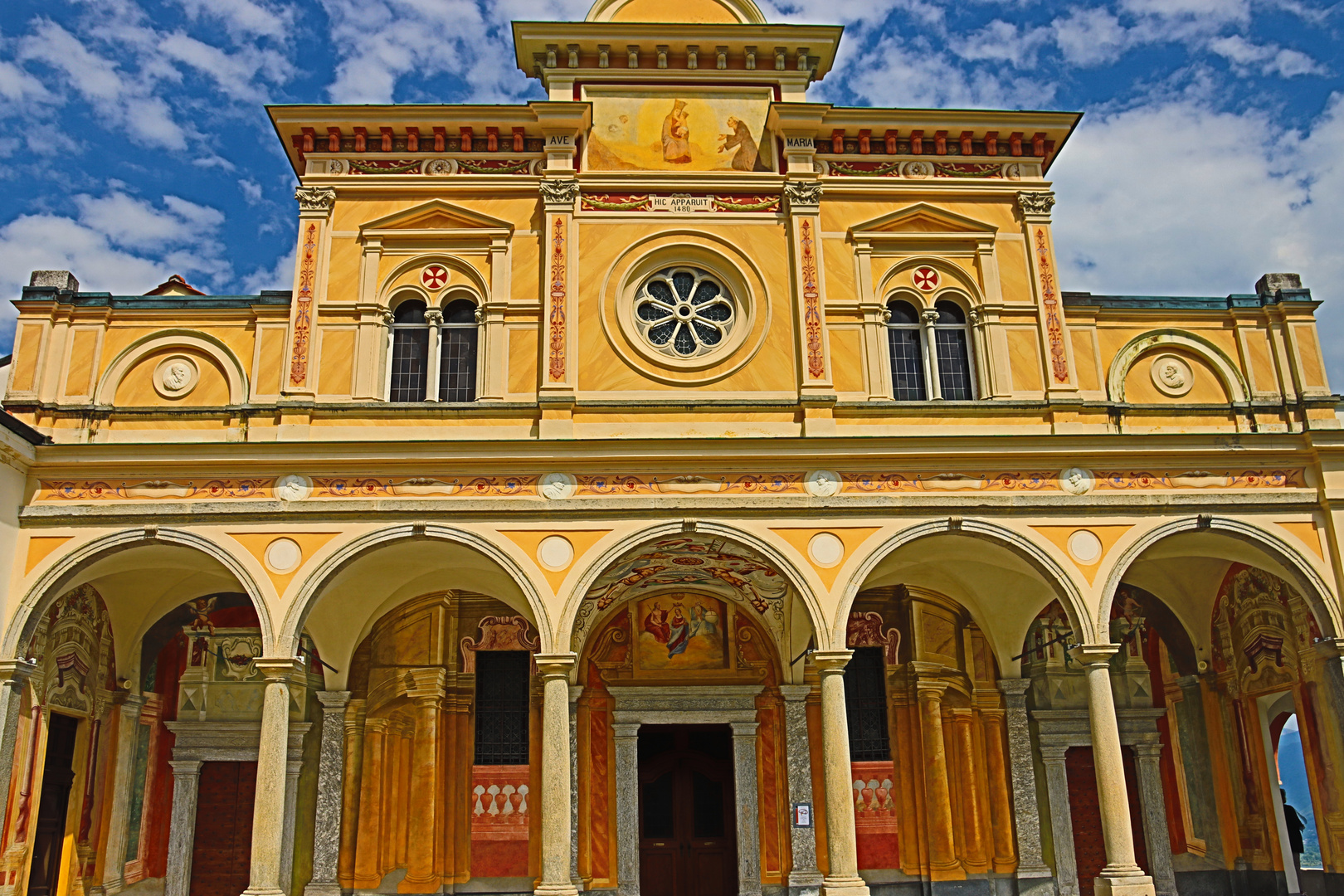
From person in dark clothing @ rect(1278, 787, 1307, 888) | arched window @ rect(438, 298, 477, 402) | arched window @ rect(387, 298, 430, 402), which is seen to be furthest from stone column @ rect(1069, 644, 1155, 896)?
arched window @ rect(387, 298, 430, 402)

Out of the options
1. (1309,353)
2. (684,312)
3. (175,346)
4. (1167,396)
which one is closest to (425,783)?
(175,346)

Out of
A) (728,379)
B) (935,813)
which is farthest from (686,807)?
(728,379)

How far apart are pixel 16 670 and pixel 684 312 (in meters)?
9.49

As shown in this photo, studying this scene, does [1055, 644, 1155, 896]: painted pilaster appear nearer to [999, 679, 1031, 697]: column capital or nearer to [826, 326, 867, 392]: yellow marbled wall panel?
[999, 679, 1031, 697]: column capital

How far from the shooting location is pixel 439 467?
14219mm

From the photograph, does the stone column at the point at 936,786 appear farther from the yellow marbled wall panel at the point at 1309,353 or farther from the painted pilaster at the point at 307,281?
the painted pilaster at the point at 307,281

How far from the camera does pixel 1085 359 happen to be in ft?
52.2

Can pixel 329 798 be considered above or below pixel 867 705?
→ below

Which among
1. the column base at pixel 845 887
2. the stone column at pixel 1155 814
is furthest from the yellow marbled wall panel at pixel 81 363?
the stone column at pixel 1155 814

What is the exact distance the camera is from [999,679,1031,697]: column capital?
16938 millimetres

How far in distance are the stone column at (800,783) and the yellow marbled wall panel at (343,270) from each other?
8.43 meters

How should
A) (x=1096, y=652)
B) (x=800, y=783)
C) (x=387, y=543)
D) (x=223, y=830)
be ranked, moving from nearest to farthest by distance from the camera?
1. (x=1096, y=652)
2. (x=387, y=543)
3. (x=223, y=830)
4. (x=800, y=783)

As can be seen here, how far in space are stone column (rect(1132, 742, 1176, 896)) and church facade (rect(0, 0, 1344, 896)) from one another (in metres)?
0.07

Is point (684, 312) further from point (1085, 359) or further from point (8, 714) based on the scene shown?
point (8, 714)
